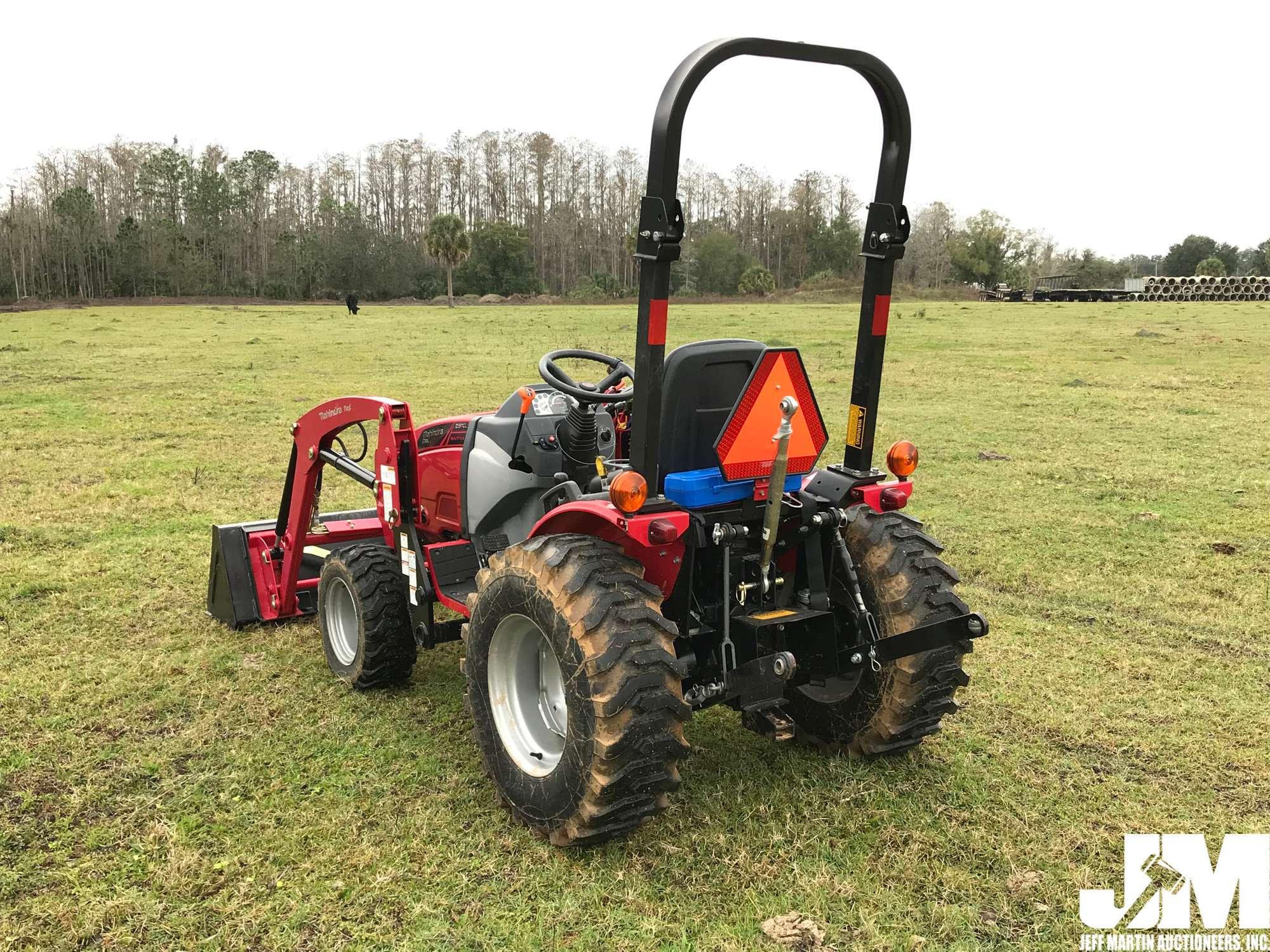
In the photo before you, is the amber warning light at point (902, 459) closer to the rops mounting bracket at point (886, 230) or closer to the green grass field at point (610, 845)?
the rops mounting bracket at point (886, 230)

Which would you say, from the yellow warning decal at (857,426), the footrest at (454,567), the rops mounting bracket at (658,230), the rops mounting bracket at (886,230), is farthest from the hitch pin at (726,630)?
the footrest at (454,567)

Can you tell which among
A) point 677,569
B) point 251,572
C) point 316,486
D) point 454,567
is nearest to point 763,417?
point 677,569

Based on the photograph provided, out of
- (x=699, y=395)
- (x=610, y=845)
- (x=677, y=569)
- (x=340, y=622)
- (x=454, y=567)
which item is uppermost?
(x=699, y=395)

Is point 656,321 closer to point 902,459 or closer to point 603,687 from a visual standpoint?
point 603,687

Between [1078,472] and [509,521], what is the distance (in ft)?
25.2

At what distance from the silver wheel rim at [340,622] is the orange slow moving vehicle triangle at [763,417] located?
261 cm

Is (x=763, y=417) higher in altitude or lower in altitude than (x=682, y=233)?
lower

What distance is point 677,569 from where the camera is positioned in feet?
12.1

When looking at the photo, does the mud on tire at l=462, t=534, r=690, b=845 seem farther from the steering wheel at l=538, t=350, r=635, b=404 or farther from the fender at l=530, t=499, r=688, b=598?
the steering wheel at l=538, t=350, r=635, b=404

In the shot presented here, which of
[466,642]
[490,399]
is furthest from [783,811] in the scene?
[490,399]

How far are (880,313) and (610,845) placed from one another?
7.41ft

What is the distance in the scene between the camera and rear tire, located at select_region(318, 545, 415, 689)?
5012 millimetres

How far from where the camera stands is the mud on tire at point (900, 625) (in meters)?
3.92

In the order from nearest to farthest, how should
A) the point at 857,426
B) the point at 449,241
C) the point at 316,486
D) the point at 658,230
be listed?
1. the point at 658,230
2. the point at 857,426
3. the point at 316,486
4. the point at 449,241
